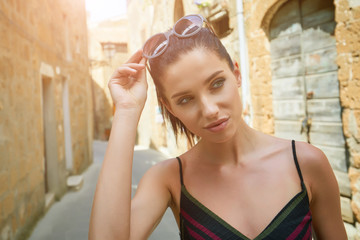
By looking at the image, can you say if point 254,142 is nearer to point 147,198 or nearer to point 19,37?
point 147,198

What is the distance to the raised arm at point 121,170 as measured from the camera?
110cm

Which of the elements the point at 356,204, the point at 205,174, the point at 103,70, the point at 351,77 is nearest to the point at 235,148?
the point at 205,174

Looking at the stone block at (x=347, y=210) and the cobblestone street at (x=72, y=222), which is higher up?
the stone block at (x=347, y=210)

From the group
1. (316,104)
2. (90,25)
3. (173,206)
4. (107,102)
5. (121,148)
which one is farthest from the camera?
(90,25)

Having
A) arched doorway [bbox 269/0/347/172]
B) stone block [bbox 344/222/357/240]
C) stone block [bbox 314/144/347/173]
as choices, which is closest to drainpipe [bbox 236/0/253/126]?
arched doorway [bbox 269/0/347/172]

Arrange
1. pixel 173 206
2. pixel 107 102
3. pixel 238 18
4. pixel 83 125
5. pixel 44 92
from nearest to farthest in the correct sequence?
pixel 173 206
pixel 238 18
pixel 44 92
pixel 83 125
pixel 107 102

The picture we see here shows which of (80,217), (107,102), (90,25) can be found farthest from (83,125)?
(90,25)

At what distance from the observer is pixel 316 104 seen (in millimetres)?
3834

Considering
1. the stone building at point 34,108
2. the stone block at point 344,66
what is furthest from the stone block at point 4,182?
the stone block at point 344,66

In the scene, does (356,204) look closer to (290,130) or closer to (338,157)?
(338,157)

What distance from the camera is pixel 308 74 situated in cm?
390

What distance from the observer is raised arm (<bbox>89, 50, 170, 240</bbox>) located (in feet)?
3.62

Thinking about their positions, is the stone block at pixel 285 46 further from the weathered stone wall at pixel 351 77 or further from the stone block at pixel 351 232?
the stone block at pixel 351 232

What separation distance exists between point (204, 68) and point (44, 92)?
18.2ft
